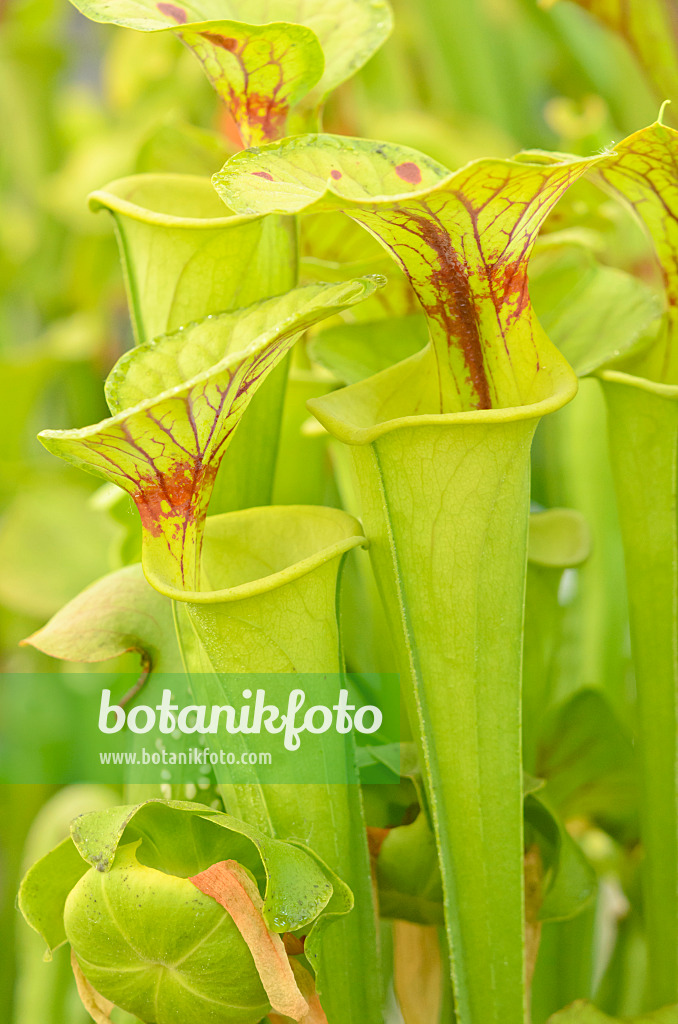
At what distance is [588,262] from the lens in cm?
41

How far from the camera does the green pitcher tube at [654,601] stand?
1.22ft

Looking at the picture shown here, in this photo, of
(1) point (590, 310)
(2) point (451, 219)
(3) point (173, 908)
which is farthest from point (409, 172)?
(3) point (173, 908)

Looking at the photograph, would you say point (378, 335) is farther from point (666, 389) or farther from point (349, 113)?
point (349, 113)

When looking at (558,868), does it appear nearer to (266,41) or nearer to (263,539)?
(263,539)

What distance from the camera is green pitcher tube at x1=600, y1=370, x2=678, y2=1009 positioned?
14.7 inches

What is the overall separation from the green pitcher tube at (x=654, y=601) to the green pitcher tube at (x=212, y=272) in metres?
0.15

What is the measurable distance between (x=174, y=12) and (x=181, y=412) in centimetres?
17

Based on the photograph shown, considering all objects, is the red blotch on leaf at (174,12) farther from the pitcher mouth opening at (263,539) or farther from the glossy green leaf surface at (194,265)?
the pitcher mouth opening at (263,539)

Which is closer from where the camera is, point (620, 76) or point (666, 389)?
point (666, 389)

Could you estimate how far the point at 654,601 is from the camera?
381mm

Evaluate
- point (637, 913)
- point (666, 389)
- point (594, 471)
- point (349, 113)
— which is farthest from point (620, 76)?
point (637, 913)

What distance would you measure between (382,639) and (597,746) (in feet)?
0.41

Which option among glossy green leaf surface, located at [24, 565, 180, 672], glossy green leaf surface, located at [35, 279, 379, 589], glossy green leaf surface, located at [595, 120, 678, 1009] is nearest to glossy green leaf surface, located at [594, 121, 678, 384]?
glossy green leaf surface, located at [595, 120, 678, 1009]

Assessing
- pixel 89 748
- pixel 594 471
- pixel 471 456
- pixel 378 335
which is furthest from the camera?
pixel 89 748
